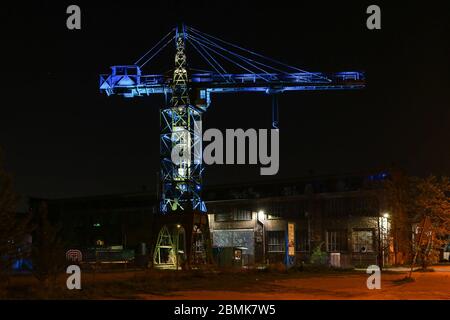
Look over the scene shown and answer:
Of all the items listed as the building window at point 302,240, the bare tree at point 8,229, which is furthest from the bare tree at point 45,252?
the building window at point 302,240

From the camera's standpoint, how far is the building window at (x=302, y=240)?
75.7 meters

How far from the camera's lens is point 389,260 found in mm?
65750

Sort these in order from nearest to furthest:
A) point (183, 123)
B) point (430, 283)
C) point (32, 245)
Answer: point (32, 245)
point (430, 283)
point (183, 123)

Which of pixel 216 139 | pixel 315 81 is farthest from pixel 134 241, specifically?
pixel 216 139

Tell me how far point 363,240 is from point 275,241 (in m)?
11.2

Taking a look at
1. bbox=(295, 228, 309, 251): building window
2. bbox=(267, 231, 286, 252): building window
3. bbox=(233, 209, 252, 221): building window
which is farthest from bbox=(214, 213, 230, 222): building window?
bbox=(295, 228, 309, 251): building window

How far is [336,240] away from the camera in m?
73.7

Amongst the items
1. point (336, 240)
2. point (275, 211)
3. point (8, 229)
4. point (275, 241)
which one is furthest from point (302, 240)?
point (8, 229)

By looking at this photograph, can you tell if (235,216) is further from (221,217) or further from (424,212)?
(424,212)

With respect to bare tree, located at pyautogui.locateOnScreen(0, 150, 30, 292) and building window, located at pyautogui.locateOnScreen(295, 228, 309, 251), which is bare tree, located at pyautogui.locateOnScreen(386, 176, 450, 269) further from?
bare tree, located at pyautogui.locateOnScreen(0, 150, 30, 292)

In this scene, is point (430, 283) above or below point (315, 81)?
below

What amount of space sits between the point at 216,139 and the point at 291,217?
3850 cm

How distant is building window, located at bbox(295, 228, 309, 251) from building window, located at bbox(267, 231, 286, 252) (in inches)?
70.1
